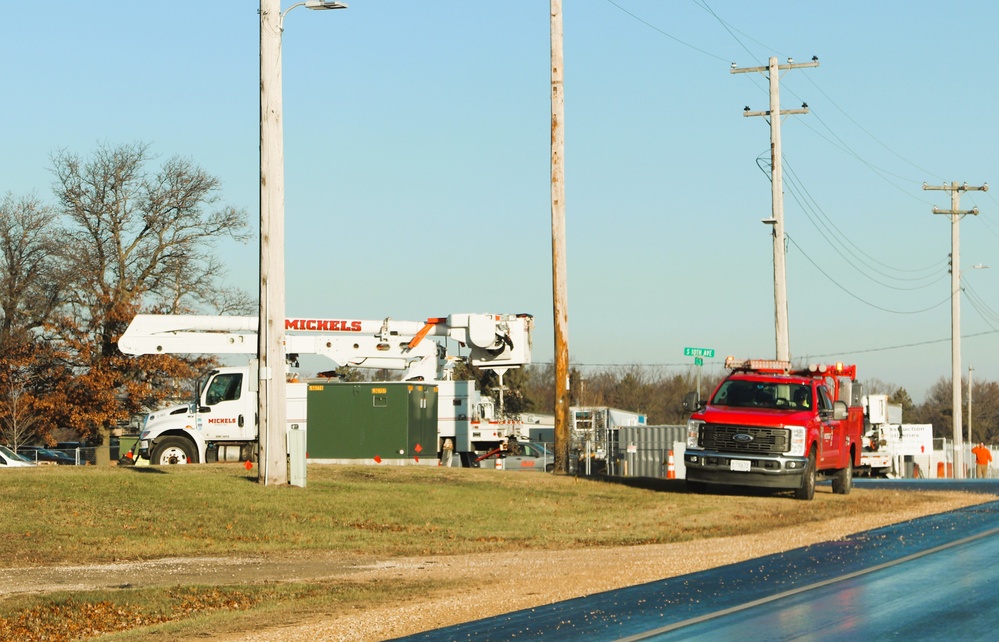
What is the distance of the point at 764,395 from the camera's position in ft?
81.4

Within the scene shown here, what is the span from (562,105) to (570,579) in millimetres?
14926

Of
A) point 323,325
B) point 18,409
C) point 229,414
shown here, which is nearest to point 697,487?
point 323,325

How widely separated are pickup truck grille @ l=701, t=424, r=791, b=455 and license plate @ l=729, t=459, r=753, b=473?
20cm

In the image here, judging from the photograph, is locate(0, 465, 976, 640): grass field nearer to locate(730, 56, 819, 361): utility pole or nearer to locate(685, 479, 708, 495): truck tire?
locate(685, 479, 708, 495): truck tire

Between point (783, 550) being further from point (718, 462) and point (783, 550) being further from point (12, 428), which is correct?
point (12, 428)

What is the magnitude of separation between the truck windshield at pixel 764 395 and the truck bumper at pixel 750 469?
3.85ft

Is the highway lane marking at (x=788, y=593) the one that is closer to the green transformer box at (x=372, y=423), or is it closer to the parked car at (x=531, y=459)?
the green transformer box at (x=372, y=423)

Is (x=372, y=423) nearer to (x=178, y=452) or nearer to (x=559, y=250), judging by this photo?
(x=178, y=452)

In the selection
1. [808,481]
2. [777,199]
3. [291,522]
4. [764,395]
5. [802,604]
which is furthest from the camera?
[777,199]

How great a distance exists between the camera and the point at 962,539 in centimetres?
1798

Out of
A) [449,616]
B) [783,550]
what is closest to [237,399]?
[783,550]

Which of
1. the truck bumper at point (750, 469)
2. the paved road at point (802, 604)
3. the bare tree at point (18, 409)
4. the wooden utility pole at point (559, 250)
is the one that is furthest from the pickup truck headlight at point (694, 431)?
the bare tree at point (18, 409)

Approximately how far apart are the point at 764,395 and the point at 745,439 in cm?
132

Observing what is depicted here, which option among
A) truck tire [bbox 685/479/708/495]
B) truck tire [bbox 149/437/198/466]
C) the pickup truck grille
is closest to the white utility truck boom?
truck tire [bbox 149/437/198/466]
